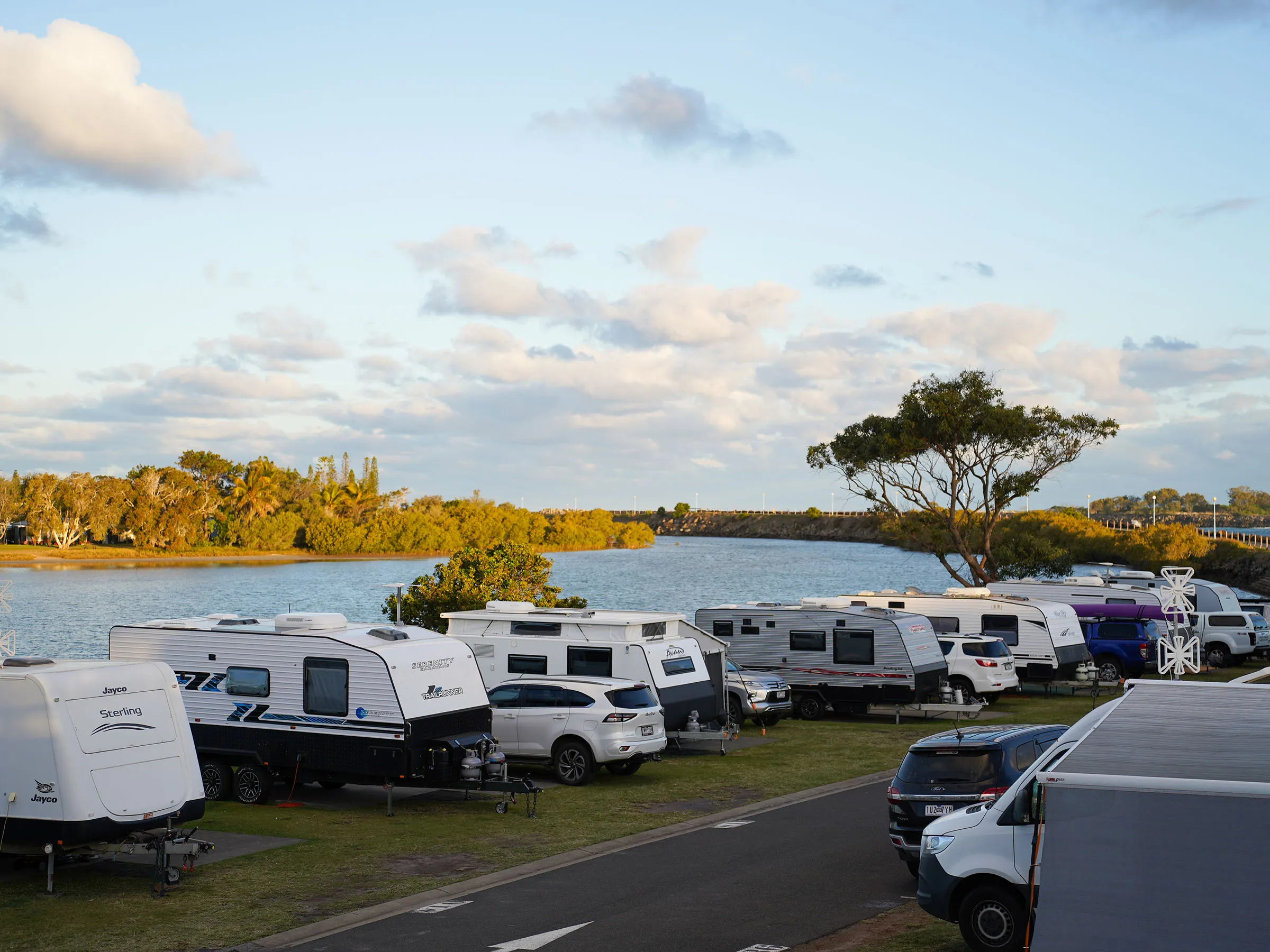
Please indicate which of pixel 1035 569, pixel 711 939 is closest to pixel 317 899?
pixel 711 939

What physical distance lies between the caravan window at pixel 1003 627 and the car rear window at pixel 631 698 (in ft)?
49.6

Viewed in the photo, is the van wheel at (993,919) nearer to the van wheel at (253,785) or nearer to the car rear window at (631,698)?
the car rear window at (631,698)

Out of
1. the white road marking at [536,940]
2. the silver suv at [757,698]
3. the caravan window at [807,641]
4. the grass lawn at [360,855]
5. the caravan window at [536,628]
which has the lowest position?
the grass lawn at [360,855]

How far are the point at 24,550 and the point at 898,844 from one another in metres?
115

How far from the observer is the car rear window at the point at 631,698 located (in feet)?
66.6

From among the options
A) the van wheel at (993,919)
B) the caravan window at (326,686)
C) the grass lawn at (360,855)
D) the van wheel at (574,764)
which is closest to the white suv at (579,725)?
the van wheel at (574,764)

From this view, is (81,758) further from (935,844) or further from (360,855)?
(935,844)

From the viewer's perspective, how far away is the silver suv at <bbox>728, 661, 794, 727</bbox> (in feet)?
86.8

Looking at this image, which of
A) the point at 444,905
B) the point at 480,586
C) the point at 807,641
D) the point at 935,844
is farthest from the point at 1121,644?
the point at 444,905

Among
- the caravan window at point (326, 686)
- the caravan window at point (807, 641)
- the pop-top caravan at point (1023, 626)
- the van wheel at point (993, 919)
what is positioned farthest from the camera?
the pop-top caravan at point (1023, 626)

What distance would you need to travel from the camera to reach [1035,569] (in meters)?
59.4

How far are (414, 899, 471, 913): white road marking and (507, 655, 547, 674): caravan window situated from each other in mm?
10723

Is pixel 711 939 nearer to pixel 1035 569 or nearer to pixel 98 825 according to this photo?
pixel 98 825

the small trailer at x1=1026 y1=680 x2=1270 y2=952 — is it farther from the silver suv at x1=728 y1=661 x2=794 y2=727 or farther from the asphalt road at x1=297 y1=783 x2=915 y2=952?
the silver suv at x1=728 y1=661 x2=794 y2=727
